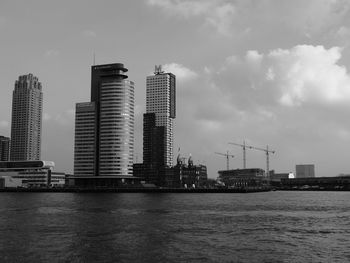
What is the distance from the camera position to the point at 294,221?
317 ft

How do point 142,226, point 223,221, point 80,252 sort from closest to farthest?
1. point 80,252
2. point 142,226
3. point 223,221

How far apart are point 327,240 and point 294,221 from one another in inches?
1157

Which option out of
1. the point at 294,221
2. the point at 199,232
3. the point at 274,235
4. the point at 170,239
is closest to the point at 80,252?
the point at 170,239

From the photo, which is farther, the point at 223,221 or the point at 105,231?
the point at 223,221

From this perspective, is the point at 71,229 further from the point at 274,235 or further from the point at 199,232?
the point at 274,235

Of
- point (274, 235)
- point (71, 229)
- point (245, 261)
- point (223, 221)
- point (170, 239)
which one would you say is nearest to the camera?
point (245, 261)

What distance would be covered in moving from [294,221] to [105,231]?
42.6 meters

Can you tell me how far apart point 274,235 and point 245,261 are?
2243 cm

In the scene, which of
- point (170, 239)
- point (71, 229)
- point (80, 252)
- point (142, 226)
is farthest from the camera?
point (142, 226)

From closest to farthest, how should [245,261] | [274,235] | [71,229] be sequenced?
[245,261]
[274,235]
[71,229]

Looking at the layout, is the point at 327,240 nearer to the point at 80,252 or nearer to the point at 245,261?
the point at 245,261

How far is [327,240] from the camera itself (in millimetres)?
67500

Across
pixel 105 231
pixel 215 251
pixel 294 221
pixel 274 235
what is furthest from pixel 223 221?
pixel 215 251

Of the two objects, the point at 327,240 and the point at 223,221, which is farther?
the point at 223,221
